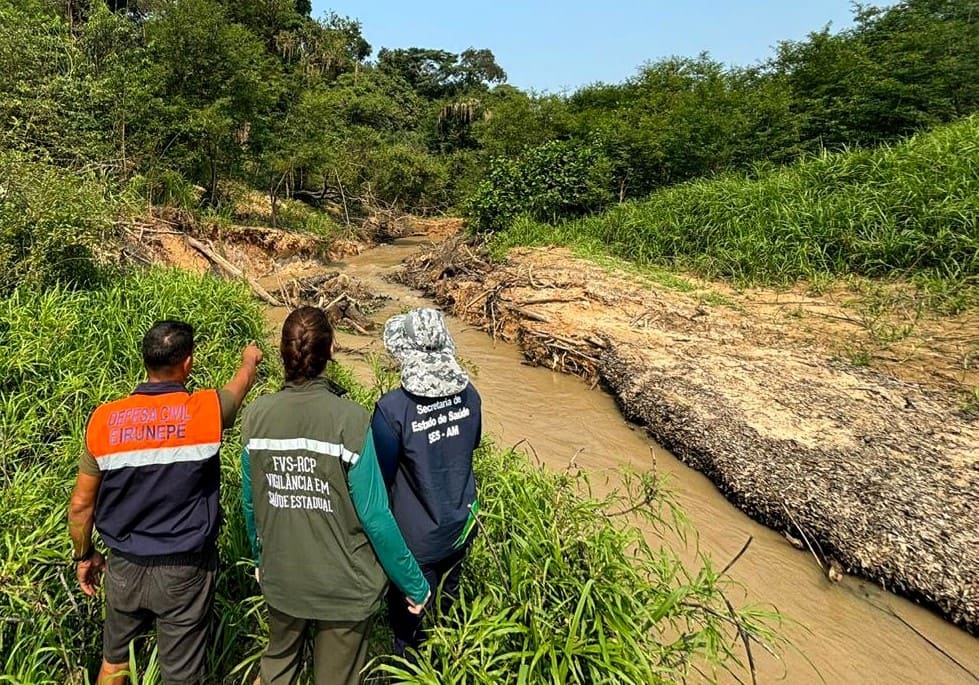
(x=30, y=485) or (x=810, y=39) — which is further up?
(x=810, y=39)

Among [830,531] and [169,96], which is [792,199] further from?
[169,96]

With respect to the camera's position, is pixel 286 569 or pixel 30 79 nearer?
pixel 286 569

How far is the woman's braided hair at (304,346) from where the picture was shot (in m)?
1.76

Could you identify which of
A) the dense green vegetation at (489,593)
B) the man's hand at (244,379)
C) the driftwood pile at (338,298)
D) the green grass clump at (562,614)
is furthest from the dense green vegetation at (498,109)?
the green grass clump at (562,614)

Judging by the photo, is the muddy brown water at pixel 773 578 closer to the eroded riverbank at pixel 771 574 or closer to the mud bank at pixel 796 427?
the eroded riverbank at pixel 771 574

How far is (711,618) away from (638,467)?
3.06 metres

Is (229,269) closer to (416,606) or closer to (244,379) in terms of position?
(244,379)

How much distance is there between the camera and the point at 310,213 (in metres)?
20.5

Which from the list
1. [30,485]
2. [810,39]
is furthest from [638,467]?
[810,39]

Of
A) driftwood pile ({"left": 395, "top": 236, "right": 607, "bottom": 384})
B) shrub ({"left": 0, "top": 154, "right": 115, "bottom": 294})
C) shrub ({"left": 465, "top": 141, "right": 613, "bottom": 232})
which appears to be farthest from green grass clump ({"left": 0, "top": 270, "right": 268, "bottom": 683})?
shrub ({"left": 465, "top": 141, "right": 613, "bottom": 232})

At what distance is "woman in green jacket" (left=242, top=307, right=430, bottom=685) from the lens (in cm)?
171

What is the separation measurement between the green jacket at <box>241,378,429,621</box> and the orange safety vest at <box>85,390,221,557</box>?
0.33m

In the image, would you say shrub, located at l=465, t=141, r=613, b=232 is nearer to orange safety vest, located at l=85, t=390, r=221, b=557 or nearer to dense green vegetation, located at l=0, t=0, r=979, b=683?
dense green vegetation, located at l=0, t=0, r=979, b=683

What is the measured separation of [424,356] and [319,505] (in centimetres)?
63
